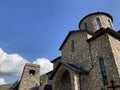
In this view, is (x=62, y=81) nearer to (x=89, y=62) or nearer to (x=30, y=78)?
(x=89, y=62)

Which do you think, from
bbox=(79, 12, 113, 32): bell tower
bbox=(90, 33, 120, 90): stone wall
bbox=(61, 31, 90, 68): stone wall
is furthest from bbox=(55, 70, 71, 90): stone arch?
bbox=(79, 12, 113, 32): bell tower

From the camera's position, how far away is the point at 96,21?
802 inches

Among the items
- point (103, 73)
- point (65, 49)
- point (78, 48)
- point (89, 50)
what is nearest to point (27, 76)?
point (65, 49)

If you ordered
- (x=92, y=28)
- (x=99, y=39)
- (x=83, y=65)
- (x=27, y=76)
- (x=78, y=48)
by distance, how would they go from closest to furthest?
(x=99, y=39) → (x=83, y=65) → (x=78, y=48) → (x=92, y=28) → (x=27, y=76)

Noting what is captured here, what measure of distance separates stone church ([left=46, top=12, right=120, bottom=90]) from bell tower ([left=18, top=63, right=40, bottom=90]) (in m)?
9.95

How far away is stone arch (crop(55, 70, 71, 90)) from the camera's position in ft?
48.9

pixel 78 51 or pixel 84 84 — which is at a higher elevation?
pixel 78 51

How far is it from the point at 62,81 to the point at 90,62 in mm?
3876

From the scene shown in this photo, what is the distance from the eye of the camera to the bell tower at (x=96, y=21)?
1991 centimetres

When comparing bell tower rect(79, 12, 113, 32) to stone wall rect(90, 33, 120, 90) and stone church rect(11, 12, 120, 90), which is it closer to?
stone church rect(11, 12, 120, 90)

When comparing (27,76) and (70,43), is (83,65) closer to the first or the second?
(70,43)

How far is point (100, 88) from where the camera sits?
39.4 ft

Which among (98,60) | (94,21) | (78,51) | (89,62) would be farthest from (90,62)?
(94,21)

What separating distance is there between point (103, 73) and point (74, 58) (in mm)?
4441
